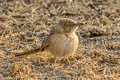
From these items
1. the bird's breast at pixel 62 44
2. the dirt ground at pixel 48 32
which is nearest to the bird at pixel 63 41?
the bird's breast at pixel 62 44

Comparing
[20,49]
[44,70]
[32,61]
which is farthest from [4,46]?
[44,70]

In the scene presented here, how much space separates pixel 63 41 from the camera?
21.7ft

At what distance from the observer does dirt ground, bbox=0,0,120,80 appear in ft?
21.1

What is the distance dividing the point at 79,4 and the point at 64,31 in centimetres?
383

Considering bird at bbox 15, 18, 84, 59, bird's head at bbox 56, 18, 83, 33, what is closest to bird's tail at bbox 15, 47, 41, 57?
bird at bbox 15, 18, 84, 59

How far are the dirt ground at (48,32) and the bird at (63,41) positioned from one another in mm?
247

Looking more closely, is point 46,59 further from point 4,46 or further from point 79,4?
point 79,4

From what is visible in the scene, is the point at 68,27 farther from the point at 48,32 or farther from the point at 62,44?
the point at 48,32

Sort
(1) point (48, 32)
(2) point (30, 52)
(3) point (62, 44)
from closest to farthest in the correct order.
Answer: (3) point (62, 44)
(2) point (30, 52)
(1) point (48, 32)

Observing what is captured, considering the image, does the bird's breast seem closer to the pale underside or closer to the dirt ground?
the pale underside

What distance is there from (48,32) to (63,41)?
84.6 inches

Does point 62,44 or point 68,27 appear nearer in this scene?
point 62,44

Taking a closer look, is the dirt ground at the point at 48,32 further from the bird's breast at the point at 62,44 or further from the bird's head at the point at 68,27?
the bird's head at the point at 68,27

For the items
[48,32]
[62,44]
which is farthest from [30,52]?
[48,32]
